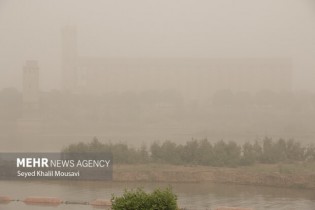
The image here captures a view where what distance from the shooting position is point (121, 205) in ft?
13.7

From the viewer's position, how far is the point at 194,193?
7.33m

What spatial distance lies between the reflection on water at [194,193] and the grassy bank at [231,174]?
12cm

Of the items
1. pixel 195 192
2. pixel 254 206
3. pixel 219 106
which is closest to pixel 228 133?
pixel 219 106

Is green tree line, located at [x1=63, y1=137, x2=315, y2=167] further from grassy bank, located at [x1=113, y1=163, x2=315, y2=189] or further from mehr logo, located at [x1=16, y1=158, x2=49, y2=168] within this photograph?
mehr logo, located at [x1=16, y1=158, x2=49, y2=168]

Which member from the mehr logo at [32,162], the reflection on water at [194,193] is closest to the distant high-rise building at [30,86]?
the mehr logo at [32,162]

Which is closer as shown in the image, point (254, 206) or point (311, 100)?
point (254, 206)

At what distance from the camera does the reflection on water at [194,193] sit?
675cm

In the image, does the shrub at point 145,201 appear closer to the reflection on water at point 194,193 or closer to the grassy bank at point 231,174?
the reflection on water at point 194,193

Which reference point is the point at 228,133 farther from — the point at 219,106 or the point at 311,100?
the point at 311,100

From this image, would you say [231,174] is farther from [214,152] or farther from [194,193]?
[194,193]

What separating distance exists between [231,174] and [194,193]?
0.70 metres

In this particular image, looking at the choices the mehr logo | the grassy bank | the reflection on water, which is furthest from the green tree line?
the mehr logo

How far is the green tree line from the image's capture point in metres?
7.98

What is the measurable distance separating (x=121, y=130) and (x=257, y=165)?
176 centimetres
